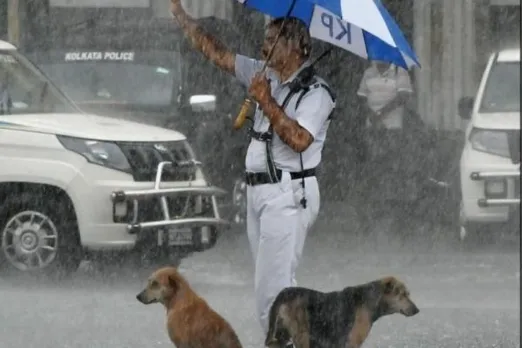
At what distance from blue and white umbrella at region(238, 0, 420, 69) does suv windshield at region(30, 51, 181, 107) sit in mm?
6400

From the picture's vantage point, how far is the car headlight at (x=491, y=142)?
45.9 feet

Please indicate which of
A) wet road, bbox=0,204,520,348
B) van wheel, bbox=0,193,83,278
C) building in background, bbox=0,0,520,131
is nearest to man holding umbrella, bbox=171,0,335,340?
wet road, bbox=0,204,520,348

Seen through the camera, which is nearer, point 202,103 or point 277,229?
point 277,229

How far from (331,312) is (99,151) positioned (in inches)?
188

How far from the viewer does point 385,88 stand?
16922mm

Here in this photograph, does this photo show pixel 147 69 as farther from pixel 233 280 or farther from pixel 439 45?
pixel 439 45

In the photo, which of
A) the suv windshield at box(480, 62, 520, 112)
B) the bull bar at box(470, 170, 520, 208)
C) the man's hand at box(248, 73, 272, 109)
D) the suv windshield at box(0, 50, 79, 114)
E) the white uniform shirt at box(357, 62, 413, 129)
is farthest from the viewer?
the white uniform shirt at box(357, 62, 413, 129)

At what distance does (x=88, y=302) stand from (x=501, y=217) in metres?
4.19

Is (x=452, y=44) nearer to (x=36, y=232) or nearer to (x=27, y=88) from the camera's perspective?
(x=27, y=88)

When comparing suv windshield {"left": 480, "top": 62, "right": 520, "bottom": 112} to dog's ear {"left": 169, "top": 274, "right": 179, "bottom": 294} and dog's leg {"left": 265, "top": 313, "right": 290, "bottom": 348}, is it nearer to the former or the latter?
dog's ear {"left": 169, "top": 274, "right": 179, "bottom": 294}

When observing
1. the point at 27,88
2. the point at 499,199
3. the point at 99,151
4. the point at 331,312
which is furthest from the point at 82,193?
the point at 331,312

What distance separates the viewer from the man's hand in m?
7.20

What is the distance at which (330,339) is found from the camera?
753cm

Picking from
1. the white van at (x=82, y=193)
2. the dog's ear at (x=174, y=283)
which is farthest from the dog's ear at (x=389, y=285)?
the white van at (x=82, y=193)
